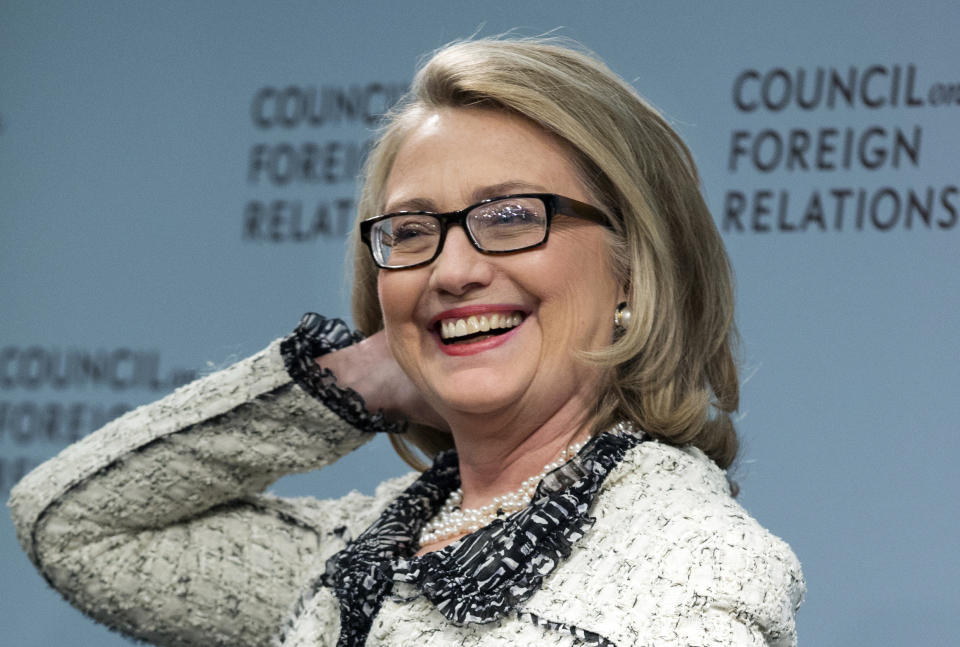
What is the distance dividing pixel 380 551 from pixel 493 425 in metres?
0.24

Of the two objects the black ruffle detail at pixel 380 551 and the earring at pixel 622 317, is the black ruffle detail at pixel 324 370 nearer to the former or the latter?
the black ruffle detail at pixel 380 551

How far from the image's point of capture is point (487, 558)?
4.95 feet

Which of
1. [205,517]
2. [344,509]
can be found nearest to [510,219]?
[344,509]

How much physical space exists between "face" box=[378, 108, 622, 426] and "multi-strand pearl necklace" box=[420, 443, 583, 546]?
0.22 feet

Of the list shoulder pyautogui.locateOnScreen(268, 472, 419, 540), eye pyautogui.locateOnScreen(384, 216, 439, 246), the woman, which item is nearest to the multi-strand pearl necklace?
the woman

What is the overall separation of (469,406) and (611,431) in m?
0.19

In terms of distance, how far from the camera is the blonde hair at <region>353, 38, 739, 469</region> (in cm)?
164

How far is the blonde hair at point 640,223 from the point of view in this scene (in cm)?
164

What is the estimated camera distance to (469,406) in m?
1.63

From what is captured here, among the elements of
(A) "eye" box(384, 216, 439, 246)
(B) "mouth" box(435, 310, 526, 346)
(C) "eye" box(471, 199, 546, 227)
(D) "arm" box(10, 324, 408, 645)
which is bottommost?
(D) "arm" box(10, 324, 408, 645)

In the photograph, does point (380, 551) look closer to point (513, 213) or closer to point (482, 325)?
point (482, 325)

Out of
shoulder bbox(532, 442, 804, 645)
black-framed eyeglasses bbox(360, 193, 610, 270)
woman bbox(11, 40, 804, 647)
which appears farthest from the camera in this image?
black-framed eyeglasses bbox(360, 193, 610, 270)

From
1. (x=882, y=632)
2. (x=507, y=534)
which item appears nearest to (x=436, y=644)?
(x=507, y=534)

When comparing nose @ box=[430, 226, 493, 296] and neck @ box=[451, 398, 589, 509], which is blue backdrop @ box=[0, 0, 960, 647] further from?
nose @ box=[430, 226, 493, 296]
